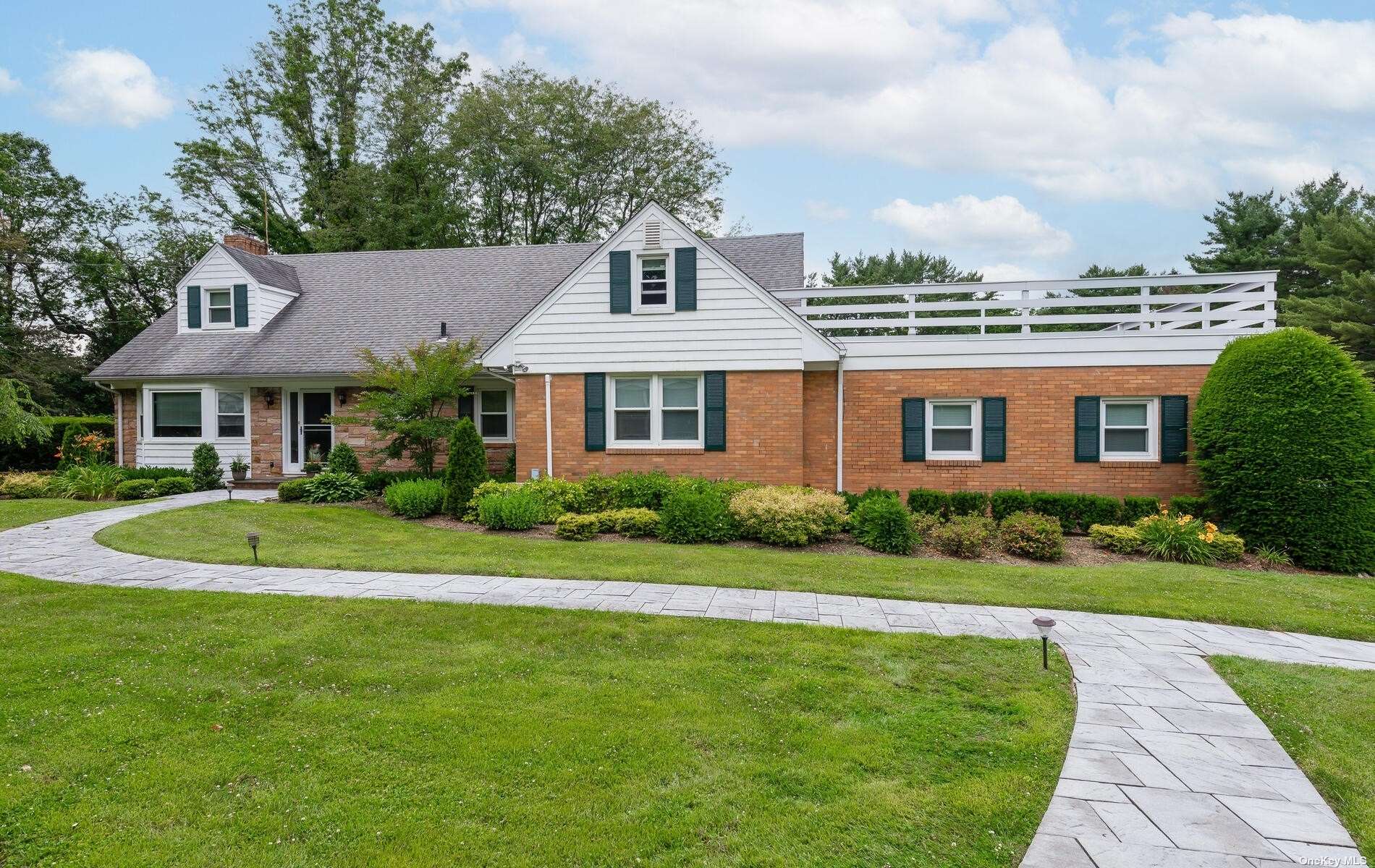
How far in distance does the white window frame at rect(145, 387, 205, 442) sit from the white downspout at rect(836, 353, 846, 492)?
15.7 m

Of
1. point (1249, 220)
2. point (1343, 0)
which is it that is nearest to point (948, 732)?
point (1343, 0)

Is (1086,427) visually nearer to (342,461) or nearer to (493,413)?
(493,413)

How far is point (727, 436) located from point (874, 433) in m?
2.96

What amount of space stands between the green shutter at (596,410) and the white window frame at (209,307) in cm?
1159

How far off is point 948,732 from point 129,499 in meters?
17.3

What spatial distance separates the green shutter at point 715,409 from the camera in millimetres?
12781

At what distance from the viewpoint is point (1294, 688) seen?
4992 millimetres

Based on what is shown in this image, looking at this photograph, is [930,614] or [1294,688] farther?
[930,614]

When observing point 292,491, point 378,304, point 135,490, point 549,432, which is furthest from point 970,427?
point 135,490

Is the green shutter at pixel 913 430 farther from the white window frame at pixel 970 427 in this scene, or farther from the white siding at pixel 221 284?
the white siding at pixel 221 284

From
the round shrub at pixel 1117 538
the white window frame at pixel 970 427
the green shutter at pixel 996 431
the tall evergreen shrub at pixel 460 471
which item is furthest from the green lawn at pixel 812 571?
the white window frame at pixel 970 427

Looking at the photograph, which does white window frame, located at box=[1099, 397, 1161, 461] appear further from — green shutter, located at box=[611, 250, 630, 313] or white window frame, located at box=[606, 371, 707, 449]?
green shutter, located at box=[611, 250, 630, 313]

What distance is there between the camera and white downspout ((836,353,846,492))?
516 inches

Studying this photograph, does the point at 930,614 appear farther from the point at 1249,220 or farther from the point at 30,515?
the point at 1249,220
